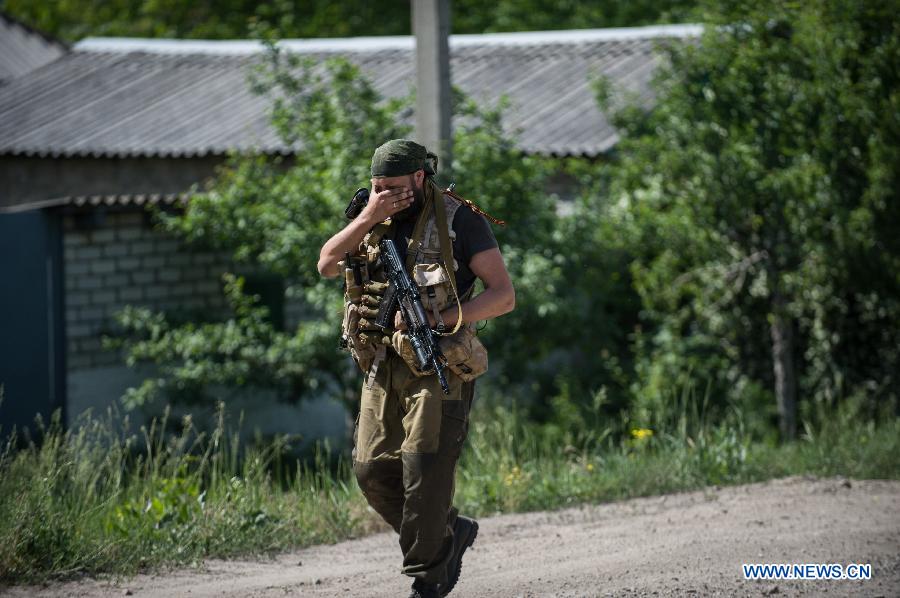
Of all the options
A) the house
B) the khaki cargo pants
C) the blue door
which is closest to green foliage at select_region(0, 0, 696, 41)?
the house

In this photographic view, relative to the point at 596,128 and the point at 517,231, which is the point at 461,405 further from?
the point at 596,128

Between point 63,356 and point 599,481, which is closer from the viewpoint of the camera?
point 599,481

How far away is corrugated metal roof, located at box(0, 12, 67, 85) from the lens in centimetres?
1767

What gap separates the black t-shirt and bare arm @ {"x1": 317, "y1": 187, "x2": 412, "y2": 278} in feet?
0.53

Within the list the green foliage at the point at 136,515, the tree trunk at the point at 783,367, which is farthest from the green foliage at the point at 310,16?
the green foliage at the point at 136,515

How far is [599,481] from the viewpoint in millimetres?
6887

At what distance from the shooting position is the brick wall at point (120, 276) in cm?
947

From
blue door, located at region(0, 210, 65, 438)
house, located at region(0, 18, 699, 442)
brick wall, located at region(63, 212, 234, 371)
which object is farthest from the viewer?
brick wall, located at region(63, 212, 234, 371)

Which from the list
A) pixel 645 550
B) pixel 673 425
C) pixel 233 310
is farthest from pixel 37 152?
pixel 645 550

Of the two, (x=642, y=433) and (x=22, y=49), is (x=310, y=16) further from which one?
(x=642, y=433)

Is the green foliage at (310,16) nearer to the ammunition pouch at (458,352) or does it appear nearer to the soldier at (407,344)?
the soldier at (407,344)

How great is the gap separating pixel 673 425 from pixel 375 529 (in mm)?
2578

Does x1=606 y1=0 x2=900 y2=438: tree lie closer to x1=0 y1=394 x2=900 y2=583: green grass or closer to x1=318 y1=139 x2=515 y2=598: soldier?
x1=0 y1=394 x2=900 y2=583: green grass

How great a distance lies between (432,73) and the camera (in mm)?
7762
